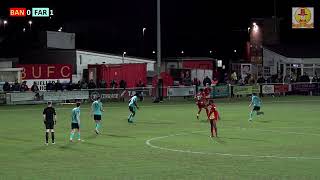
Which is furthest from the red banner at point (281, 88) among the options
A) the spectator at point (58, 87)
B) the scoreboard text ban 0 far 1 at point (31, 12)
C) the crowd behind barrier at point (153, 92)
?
the scoreboard text ban 0 far 1 at point (31, 12)

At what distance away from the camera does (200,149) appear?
69.1 feet

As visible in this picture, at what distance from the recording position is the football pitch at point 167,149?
16.0m

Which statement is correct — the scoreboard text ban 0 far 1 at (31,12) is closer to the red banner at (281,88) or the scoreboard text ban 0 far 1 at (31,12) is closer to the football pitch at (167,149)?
the red banner at (281,88)

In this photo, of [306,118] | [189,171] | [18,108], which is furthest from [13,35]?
[189,171]

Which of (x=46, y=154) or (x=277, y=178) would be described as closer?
(x=277, y=178)

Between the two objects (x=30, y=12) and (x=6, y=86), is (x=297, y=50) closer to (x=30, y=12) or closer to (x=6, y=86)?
(x=30, y=12)

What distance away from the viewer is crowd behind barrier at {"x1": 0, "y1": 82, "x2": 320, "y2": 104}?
47656 millimetres

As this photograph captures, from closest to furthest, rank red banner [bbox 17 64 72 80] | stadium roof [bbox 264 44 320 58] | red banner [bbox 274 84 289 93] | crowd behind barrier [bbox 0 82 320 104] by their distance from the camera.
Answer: crowd behind barrier [bbox 0 82 320 104] → red banner [bbox 17 64 72 80] → red banner [bbox 274 84 289 93] → stadium roof [bbox 264 44 320 58]

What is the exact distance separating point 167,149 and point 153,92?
3232 centimetres

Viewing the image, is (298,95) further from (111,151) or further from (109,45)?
(109,45)

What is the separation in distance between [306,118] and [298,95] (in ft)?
82.7

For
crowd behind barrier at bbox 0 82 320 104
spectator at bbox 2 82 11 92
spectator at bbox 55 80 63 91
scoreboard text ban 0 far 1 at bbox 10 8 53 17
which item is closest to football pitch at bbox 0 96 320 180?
spectator at bbox 2 82 11 92

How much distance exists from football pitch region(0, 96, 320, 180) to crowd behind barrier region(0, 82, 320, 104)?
1105 cm

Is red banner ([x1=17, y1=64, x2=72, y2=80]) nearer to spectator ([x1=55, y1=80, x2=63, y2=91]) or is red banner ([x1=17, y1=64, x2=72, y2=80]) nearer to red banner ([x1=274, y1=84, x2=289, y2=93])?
spectator ([x1=55, y1=80, x2=63, y2=91])
